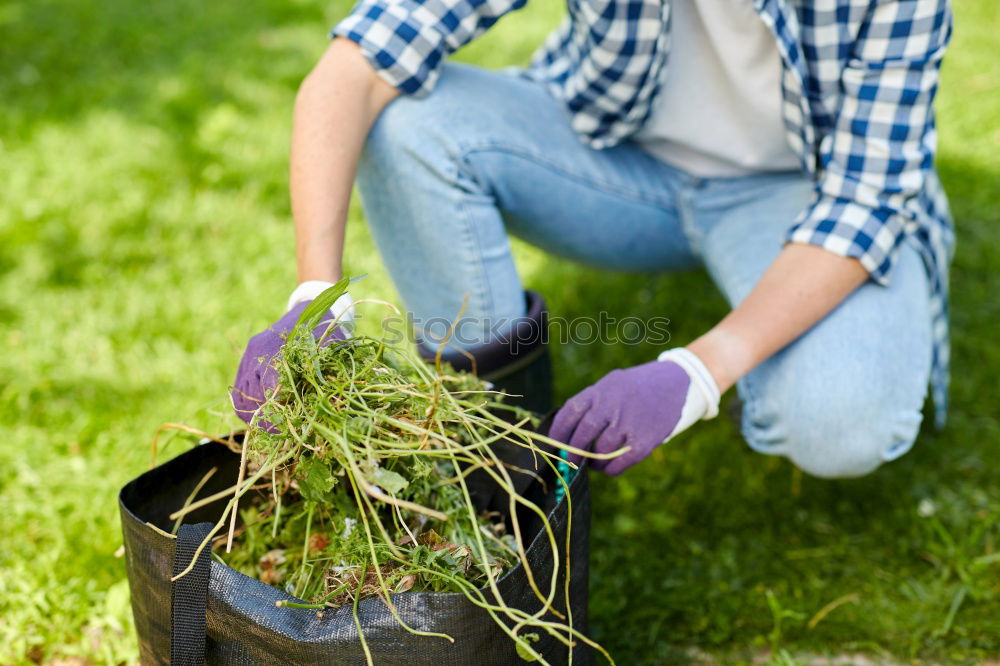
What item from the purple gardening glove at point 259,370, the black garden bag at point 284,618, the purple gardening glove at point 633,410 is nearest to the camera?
the black garden bag at point 284,618

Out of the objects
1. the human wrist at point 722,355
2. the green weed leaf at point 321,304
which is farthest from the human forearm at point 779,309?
the green weed leaf at point 321,304

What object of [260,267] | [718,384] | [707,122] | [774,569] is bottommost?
[774,569]

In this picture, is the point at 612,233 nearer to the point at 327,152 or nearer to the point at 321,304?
the point at 327,152

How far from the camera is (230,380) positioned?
187 cm

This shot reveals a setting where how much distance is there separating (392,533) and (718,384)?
1.70 ft

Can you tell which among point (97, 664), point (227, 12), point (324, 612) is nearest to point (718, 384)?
point (324, 612)

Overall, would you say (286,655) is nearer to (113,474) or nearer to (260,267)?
(113,474)

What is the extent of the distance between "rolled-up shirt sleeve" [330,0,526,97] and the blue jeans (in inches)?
3.2

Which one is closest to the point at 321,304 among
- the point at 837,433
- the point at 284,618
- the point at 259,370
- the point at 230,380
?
the point at 259,370

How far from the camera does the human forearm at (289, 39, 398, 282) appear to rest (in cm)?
127

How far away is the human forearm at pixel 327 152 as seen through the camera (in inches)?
49.9

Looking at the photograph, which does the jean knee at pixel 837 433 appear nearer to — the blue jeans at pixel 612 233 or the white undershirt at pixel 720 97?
the blue jeans at pixel 612 233

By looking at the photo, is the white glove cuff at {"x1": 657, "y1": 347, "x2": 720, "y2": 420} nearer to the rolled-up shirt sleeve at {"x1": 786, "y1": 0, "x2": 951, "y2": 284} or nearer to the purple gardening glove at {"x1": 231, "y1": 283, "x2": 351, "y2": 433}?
the rolled-up shirt sleeve at {"x1": 786, "y1": 0, "x2": 951, "y2": 284}

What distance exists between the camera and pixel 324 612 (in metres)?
0.88
